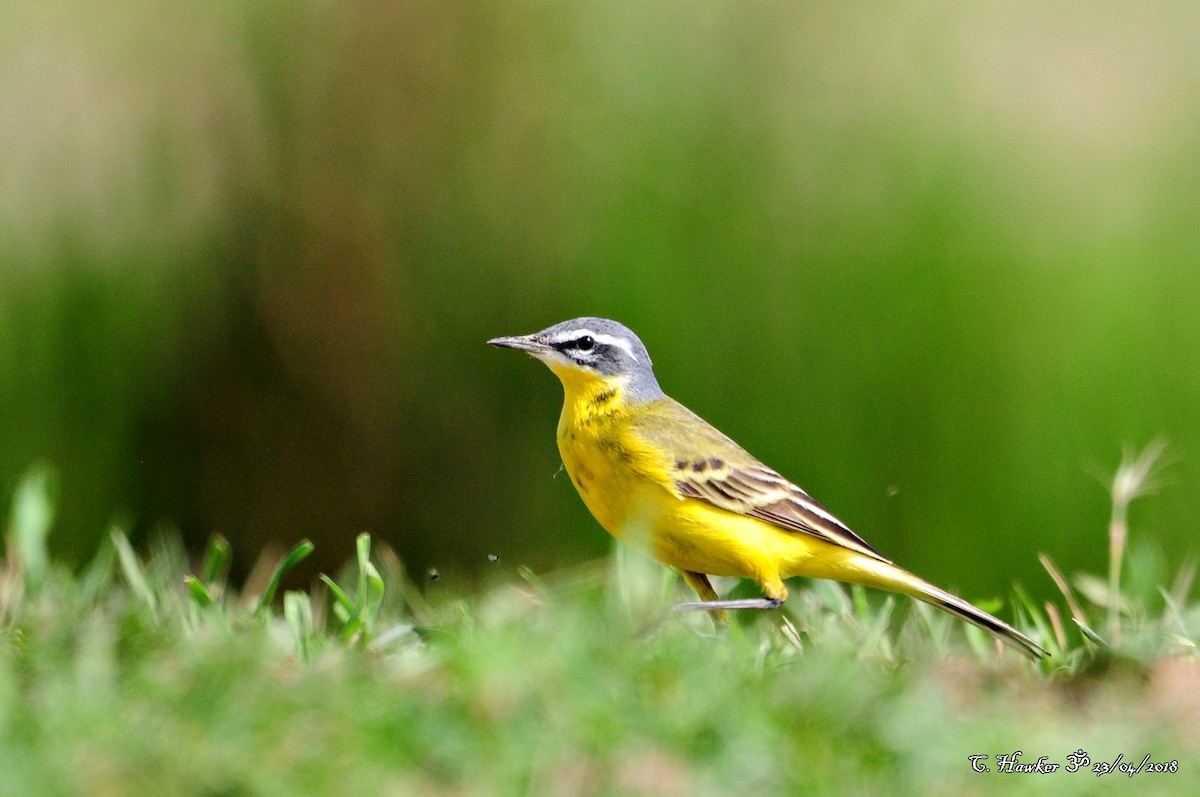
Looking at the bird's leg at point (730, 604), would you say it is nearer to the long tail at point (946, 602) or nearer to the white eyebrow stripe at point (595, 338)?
the long tail at point (946, 602)

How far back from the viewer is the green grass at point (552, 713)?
1.59 m

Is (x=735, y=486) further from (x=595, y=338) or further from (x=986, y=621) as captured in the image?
(x=986, y=621)

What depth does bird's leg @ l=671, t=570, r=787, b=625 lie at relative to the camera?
288 cm

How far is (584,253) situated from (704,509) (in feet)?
4.59

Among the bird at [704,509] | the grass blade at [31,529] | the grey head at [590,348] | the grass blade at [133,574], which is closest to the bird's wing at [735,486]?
the bird at [704,509]

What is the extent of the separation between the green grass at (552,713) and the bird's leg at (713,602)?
1.91 ft

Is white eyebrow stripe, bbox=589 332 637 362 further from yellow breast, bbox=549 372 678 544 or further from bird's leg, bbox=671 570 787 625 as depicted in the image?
bird's leg, bbox=671 570 787 625

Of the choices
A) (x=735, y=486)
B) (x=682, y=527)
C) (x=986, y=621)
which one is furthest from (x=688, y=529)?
(x=986, y=621)

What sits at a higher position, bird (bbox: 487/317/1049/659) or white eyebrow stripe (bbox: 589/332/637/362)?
white eyebrow stripe (bbox: 589/332/637/362)

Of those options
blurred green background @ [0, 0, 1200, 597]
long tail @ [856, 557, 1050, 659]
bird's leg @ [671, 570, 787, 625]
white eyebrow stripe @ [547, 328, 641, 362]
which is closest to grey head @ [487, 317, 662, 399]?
white eyebrow stripe @ [547, 328, 641, 362]

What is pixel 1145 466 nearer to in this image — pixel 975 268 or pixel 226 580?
pixel 975 268

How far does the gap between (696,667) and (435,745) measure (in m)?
0.42

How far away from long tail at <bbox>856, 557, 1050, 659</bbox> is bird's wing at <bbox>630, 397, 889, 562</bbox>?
3cm

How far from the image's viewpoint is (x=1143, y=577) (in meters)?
3.06
